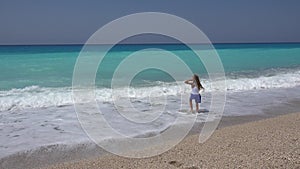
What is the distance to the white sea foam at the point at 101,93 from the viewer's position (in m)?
10.9

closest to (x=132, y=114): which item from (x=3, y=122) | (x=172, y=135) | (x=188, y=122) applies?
(x=188, y=122)

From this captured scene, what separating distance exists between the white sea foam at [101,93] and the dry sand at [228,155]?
20.1 ft

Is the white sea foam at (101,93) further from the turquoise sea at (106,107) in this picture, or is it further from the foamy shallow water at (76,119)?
the foamy shallow water at (76,119)

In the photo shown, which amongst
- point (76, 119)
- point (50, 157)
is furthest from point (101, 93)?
point (50, 157)

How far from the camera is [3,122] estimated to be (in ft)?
26.9

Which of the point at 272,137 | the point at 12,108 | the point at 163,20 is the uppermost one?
the point at 163,20

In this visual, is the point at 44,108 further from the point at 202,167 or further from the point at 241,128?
the point at 202,167

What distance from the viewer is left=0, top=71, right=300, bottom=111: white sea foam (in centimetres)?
1087

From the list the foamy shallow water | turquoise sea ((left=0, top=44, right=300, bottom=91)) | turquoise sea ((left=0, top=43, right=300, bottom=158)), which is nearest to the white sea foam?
turquoise sea ((left=0, top=43, right=300, bottom=158))

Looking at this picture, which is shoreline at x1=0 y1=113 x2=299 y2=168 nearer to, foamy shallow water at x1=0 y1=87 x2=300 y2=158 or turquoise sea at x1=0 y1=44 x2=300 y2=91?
foamy shallow water at x1=0 y1=87 x2=300 y2=158

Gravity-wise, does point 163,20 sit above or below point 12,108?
above

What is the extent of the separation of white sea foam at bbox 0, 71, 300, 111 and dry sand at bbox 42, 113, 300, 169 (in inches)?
241

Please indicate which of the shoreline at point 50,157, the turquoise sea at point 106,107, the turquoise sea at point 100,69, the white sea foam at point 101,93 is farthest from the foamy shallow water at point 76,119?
the turquoise sea at point 100,69

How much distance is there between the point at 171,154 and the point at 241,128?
2.36m
